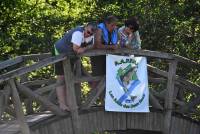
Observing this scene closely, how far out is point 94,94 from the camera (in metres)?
9.32

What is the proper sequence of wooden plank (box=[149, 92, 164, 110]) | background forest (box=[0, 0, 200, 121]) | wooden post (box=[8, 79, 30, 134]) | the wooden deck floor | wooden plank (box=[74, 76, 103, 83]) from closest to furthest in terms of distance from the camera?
wooden post (box=[8, 79, 30, 134]), the wooden deck floor, wooden plank (box=[74, 76, 103, 83]), wooden plank (box=[149, 92, 164, 110]), background forest (box=[0, 0, 200, 121])

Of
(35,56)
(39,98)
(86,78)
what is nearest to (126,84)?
(86,78)

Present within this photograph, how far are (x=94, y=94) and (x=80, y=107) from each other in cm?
31

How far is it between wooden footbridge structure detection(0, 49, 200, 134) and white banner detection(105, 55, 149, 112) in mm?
132

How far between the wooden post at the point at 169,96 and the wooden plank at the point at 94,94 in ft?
4.51

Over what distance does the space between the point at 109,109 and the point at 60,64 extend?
123cm

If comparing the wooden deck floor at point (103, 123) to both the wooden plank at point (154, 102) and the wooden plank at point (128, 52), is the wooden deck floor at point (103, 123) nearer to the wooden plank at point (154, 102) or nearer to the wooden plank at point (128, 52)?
the wooden plank at point (154, 102)

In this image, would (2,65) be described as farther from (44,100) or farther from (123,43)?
(123,43)

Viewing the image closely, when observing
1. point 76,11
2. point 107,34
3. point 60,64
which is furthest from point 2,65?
point 76,11

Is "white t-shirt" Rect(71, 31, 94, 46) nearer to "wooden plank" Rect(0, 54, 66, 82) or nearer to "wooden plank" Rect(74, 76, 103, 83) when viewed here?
"wooden plank" Rect(0, 54, 66, 82)

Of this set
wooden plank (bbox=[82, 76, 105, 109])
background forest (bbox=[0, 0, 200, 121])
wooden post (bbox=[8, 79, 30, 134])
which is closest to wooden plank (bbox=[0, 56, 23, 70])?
wooden post (bbox=[8, 79, 30, 134])

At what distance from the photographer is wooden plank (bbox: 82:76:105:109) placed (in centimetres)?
928

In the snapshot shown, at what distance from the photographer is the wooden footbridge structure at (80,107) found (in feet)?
27.1

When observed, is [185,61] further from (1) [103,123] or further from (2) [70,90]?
(2) [70,90]
